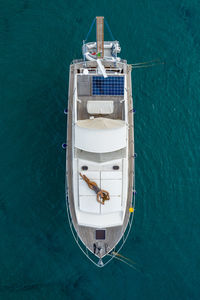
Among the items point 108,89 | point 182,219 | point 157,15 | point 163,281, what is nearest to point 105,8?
point 157,15

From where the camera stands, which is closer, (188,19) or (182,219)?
(182,219)

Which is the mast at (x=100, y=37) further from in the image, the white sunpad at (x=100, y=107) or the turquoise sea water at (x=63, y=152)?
the white sunpad at (x=100, y=107)

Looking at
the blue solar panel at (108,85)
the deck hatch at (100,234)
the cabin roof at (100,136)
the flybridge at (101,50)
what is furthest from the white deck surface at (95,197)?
the flybridge at (101,50)

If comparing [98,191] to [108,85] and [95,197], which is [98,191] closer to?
[95,197]

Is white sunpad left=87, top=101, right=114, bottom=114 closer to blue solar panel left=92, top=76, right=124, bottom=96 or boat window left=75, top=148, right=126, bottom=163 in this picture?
blue solar panel left=92, top=76, right=124, bottom=96

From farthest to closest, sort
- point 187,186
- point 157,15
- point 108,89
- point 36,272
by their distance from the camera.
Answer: point 157,15
point 187,186
point 36,272
point 108,89

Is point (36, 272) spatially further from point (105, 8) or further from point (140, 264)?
point (105, 8)

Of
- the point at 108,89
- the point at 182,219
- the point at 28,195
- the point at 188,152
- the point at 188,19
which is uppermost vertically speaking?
the point at 188,19
